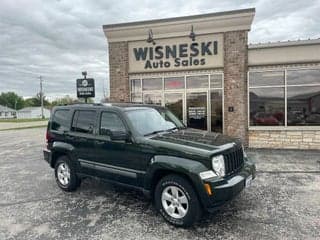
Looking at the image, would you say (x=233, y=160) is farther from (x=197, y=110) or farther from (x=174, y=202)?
(x=197, y=110)

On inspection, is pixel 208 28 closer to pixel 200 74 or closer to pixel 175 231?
pixel 200 74

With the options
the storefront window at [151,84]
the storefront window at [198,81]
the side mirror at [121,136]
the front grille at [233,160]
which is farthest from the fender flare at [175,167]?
the storefront window at [151,84]

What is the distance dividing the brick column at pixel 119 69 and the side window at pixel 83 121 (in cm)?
605

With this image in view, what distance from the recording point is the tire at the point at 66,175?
571cm

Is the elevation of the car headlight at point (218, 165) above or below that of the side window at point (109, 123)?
below

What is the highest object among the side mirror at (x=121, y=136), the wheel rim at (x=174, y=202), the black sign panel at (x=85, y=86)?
the black sign panel at (x=85, y=86)

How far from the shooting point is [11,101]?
11975 cm

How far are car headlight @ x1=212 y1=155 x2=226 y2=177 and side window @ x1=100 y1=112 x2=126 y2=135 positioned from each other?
5.72 feet

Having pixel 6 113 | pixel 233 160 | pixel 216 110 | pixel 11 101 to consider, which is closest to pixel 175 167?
pixel 233 160

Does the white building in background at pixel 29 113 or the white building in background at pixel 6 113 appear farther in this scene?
the white building in background at pixel 29 113

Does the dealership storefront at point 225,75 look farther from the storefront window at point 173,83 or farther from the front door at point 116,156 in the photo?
the front door at point 116,156

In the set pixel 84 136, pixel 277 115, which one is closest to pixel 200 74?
pixel 277 115

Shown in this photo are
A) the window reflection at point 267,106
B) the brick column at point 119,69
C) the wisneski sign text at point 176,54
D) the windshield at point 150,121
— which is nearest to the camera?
the windshield at point 150,121

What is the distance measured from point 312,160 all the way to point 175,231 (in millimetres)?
6556
